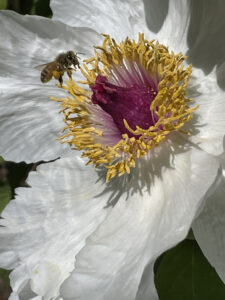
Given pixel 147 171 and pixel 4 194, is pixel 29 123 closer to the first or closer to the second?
pixel 4 194

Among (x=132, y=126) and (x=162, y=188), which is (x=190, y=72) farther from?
(x=162, y=188)

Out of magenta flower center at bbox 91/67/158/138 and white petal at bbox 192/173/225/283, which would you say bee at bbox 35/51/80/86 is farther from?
white petal at bbox 192/173/225/283

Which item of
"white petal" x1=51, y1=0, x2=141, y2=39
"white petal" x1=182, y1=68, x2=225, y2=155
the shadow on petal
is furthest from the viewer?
"white petal" x1=51, y1=0, x2=141, y2=39

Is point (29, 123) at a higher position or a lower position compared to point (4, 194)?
higher

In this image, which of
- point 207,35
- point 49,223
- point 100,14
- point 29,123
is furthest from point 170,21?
point 49,223

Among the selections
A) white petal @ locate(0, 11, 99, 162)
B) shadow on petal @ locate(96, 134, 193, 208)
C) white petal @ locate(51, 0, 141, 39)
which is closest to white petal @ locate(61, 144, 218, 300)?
shadow on petal @ locate(96, 134, 193, 208)
